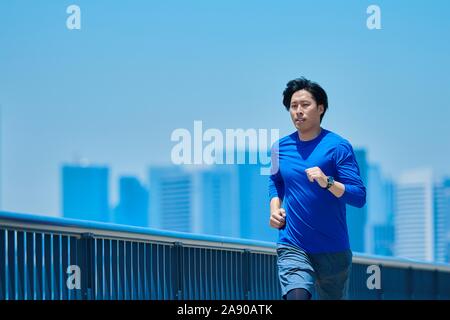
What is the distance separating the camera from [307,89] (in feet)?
21.8

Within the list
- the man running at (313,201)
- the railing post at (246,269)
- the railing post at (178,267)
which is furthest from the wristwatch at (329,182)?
the railing post at (246,269)

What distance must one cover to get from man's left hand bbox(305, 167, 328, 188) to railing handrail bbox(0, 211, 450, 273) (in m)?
2.08

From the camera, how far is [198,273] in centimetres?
991

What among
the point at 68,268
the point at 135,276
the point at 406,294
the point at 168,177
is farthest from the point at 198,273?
the point at 168,177

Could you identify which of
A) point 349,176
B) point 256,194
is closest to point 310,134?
point 349,176

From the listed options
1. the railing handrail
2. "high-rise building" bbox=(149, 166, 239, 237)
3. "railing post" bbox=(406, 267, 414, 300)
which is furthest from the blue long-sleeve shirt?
"high-rise building" bbox=(149, 166, 239, 237)

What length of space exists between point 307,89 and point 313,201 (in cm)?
64

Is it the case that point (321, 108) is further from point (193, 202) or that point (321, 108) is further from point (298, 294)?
point (193, 202)

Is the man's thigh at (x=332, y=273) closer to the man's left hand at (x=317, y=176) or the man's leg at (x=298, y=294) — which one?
the man's leg at (x=298, y=294)

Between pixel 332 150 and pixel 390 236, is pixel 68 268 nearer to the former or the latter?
pixel 332 150

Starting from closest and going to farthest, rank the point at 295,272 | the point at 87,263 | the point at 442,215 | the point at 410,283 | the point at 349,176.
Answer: the point at 295,272, the point at 349,176, the point at 87,263, the point at 410,283, the point at 442,215

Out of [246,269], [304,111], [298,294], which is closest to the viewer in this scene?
[298,294]

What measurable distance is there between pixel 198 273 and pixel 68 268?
6.23 ft

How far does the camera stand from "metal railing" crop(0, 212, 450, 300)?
761 cm
